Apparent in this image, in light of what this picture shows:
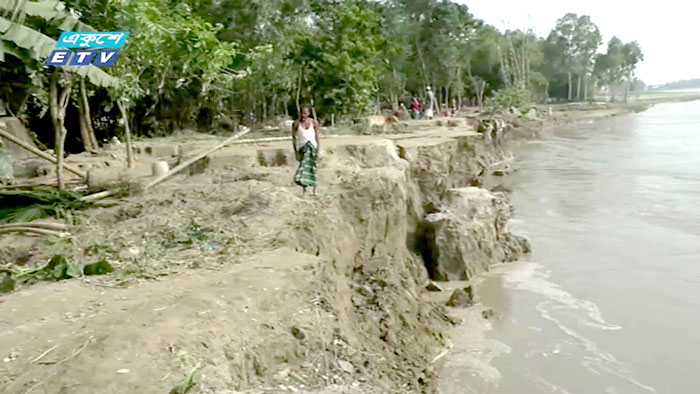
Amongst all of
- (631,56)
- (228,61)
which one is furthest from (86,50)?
(631,56)

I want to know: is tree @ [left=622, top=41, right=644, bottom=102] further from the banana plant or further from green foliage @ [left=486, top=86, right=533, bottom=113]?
the banana plant

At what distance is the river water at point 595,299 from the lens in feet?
26.1

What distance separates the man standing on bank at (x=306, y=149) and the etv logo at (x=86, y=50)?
3319mm

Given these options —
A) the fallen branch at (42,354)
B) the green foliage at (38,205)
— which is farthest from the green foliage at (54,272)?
the green foliage at (38,205)

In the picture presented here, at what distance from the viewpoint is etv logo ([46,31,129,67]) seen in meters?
6.10

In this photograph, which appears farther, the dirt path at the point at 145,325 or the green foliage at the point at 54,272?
the green foliage at the point at 54,272

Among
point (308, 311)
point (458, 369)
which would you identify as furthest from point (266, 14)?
point (308, 311)

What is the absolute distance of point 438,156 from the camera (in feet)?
50.8

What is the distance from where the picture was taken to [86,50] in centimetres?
616

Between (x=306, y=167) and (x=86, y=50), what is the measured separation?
355 cm

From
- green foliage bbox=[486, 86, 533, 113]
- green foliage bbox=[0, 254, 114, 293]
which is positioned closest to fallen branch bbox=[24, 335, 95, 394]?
green foliage bbox=[0, 254, 114, 293]

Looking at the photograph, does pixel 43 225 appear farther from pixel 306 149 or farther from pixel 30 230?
pixel 306 149

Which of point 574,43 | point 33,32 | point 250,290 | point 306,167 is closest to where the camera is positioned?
point 250,290

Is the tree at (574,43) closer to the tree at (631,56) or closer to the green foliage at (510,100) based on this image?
the tree at (631,56)
